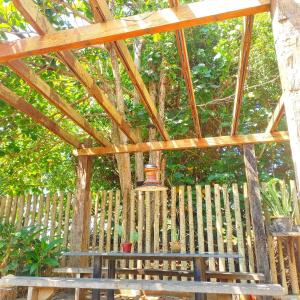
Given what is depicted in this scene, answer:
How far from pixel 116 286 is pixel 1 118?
3.06 metres

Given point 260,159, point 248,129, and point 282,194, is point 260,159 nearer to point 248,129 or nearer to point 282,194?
point 248,129

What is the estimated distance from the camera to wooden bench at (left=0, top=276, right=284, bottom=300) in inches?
80.8

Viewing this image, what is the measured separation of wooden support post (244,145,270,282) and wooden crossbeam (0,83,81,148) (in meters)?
2.59

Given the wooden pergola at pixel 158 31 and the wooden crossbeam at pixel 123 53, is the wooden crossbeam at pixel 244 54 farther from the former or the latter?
the wooden crossbeam at pixel 123 53

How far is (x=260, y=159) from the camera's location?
19.3 ft

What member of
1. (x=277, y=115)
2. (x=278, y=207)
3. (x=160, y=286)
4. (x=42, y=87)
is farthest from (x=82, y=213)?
(x=277, y=115)

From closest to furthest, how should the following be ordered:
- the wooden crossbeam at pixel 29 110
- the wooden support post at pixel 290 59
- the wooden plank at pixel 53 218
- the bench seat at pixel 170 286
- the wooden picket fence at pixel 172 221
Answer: the wooden support post at pixel 290 59, the bench seat at pixel 170 286, the wooden crossbeam at pixel 29 110, the wooden picket fence at pixel 172 221, the wooden plank at pixel 53 218

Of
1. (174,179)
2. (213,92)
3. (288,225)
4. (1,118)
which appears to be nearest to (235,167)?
(174,179)

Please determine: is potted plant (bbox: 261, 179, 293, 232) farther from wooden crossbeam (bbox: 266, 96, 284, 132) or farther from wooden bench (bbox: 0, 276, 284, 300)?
wooden bench (bbox: 0, 276, 284, 300)

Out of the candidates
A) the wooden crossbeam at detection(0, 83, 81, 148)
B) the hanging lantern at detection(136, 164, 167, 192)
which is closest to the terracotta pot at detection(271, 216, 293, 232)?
the hanging lantern at detection(136, 164, 167, 192)

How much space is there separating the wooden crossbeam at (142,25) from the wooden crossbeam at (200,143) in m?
2.37

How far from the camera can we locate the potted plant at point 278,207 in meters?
3.74

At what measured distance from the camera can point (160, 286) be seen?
213 centimetres

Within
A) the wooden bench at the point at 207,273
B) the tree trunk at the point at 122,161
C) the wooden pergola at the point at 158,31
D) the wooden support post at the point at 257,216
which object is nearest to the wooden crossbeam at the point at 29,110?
the wooden pergola at the point at 158,31
